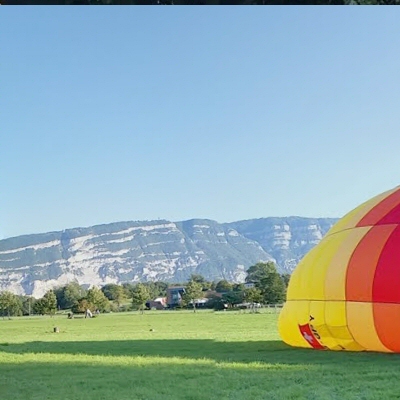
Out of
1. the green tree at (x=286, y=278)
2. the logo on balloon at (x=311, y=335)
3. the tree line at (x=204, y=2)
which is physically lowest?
the logo on balloon at (x=311, y=335)

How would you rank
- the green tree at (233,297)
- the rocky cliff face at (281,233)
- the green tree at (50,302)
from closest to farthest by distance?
the green tree at (50,302), the green tree at (233,297), the rocky cliff face at (281,233)

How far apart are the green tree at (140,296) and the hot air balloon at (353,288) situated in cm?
142

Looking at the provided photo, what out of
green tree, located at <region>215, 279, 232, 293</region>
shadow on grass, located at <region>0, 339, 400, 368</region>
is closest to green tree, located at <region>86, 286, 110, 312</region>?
shadow on grass, located at <region>0, 339, 400, 368</region>

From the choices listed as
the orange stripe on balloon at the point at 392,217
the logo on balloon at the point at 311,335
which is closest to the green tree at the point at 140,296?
the logo on balloon at the point at 311,335

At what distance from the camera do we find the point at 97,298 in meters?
5.16

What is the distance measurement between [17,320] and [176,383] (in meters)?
2.56

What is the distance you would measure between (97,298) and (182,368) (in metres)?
2.20

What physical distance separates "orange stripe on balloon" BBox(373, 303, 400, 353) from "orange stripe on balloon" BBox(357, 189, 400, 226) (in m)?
0.55

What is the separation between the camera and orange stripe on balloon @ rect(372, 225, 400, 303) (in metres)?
3.21

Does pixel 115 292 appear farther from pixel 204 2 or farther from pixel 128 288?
pixel 204 2

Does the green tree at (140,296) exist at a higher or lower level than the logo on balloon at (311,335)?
higher

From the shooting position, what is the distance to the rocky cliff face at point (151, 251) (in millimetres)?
4926

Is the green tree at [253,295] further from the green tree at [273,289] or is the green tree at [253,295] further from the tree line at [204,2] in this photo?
the tree line at [204,2]

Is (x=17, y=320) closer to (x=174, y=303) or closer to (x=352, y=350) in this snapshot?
(x=174, y=303)
